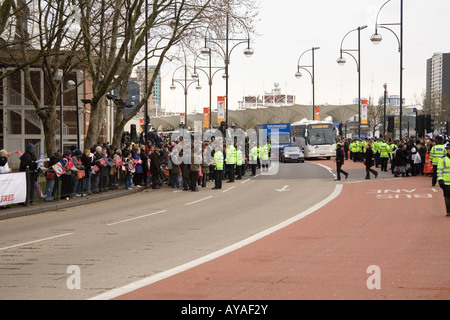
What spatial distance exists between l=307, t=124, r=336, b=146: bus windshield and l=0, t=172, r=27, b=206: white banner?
137 feet

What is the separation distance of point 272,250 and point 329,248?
3.43 feet

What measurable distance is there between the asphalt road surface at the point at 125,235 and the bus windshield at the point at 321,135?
34.1 metres

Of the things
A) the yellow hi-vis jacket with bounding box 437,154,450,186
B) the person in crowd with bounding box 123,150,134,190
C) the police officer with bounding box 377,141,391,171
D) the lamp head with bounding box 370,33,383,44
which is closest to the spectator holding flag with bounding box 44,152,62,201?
the person in crowd with bounding box 123,150,134,190

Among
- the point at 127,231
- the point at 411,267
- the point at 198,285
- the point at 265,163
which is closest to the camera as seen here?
the point at 198,285

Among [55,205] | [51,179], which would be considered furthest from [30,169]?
[55,205]

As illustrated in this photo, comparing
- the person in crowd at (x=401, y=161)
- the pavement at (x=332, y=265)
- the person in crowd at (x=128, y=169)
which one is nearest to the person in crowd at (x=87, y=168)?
the person in crowd at (x=128, y=169)

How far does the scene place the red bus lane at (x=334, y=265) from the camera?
821 centimetres

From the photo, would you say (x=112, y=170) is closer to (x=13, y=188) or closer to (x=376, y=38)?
(x=13, y=188)

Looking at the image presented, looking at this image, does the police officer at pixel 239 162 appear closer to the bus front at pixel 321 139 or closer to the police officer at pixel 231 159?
the police officer at pixel 231 159

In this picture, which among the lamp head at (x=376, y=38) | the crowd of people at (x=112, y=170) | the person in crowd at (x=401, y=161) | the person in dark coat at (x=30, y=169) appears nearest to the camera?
the person in dark coat at (x=30, y=169)

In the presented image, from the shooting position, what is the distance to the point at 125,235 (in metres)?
14.4

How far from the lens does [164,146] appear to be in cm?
3181
